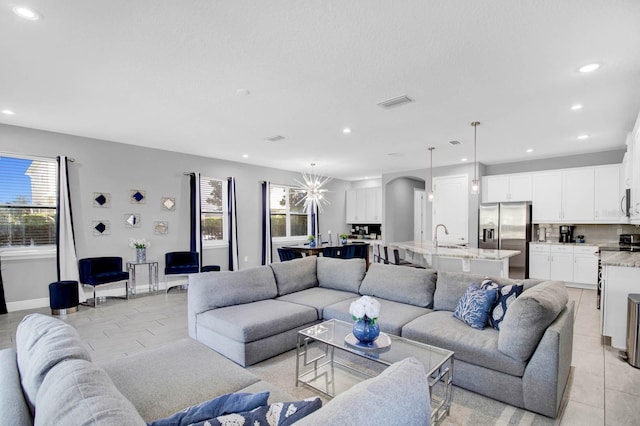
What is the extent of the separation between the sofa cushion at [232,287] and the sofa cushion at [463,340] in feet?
5.53

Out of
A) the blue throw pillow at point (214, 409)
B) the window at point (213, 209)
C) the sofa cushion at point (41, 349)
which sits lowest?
the blue throw pillow at point (214, 409)

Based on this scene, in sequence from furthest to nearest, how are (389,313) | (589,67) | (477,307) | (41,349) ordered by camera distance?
(389,313) < (589,67) < (477,307) < (41,349)

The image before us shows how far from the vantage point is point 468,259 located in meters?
4.54

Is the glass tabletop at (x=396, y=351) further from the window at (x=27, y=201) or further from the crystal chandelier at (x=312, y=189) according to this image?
the crystal chandelier at (x=312, y=189)

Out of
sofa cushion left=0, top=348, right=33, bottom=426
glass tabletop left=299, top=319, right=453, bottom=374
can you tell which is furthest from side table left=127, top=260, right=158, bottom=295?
sofa cushion left=0, top=348, right=33, bottom=426

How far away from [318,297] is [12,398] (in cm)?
289

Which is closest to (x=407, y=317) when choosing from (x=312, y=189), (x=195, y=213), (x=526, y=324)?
(x=526, y=324)

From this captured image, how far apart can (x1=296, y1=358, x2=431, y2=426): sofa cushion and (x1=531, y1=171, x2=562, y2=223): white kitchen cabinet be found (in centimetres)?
700

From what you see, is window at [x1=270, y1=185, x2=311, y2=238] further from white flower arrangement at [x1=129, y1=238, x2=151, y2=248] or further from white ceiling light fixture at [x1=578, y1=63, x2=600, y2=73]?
white ceiling light fixture at [x1=578, y1=63, x2=600, y2=73]

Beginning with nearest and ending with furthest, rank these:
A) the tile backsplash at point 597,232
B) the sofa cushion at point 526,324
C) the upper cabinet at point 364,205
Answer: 1. the sofa cushion at point 526,324
2. the tile backsplash at point 597,232
3. the upper cabinet at point 364,205

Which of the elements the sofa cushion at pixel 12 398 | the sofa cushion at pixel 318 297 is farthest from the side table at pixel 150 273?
the sofa cushion at pixel 12 398

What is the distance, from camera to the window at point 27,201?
15.7 ft

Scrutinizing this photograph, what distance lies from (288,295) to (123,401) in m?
2.97

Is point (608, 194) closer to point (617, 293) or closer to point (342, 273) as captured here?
point (617, 293)
